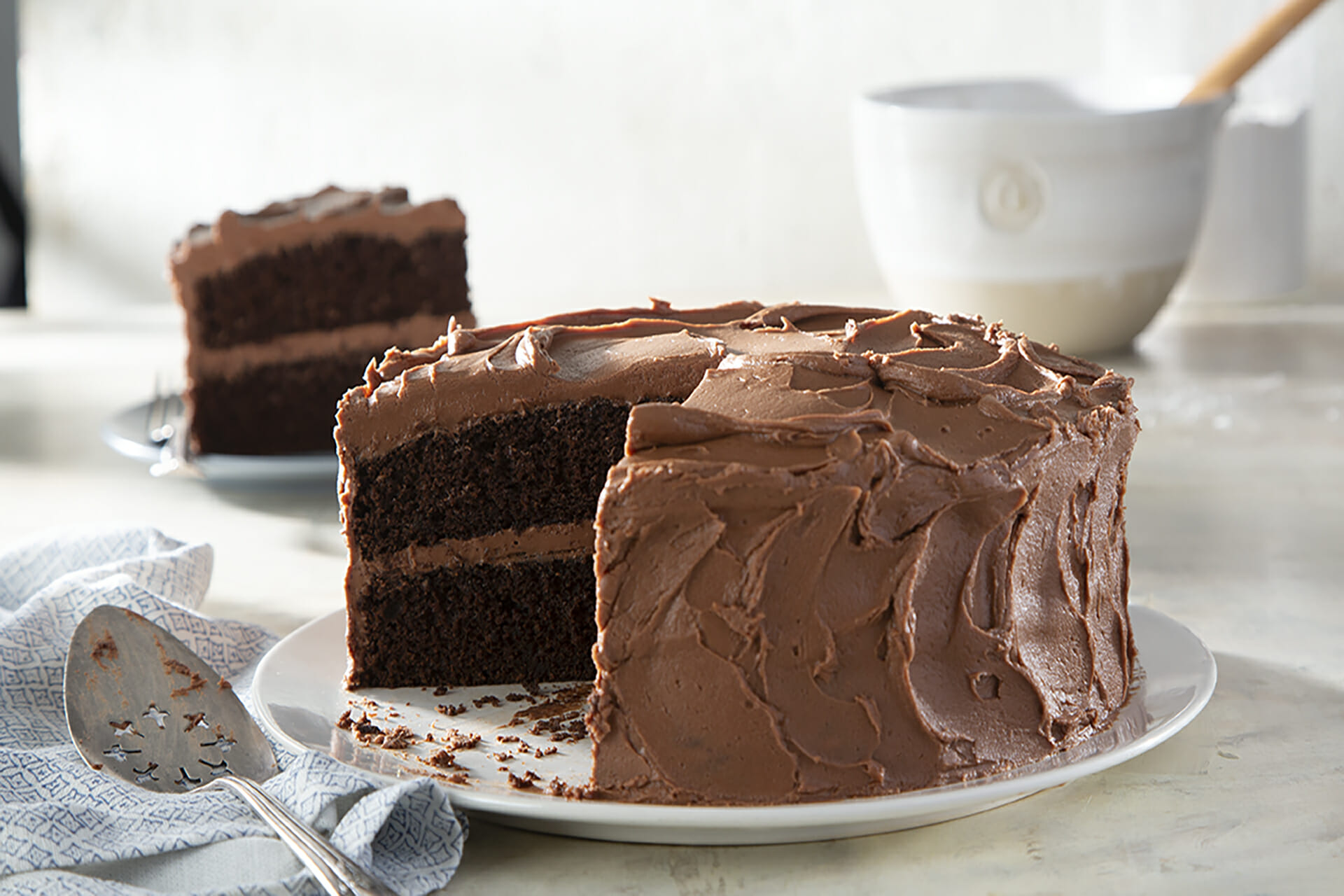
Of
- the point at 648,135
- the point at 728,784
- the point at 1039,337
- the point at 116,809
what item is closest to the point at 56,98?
the point at 648,135

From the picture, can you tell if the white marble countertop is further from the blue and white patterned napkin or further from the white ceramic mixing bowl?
the white ceramic mixing bowl

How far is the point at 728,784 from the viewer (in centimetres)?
159

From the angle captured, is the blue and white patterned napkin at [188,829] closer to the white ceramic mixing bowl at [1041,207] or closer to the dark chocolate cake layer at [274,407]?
the dark chocolate cake layer at [274,407]

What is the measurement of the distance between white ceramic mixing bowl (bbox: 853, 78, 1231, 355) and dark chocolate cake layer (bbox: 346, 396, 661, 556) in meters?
1.75

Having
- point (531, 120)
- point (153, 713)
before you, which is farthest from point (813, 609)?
Result: point (531, 120)

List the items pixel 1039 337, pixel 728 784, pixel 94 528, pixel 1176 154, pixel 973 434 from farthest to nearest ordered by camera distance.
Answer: pixel 1039 337, pixel 1176 154, pixel 94 528, pixel 973 434, pixel 728 784

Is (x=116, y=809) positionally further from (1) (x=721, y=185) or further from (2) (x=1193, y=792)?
(1) (x=721, y=185)

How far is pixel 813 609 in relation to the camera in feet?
5.29

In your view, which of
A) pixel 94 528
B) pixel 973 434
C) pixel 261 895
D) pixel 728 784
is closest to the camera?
pixel 261 895

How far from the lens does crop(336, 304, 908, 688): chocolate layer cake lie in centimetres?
213

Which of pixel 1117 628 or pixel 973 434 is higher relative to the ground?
pixel 973 434

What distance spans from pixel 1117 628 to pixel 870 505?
0.44m

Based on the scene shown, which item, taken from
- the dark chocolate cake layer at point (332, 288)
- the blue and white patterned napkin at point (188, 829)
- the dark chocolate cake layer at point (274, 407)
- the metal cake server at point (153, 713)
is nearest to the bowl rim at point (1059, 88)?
the dark chocolate cake layer at point (332, 288)

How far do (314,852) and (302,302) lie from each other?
7.26ft
